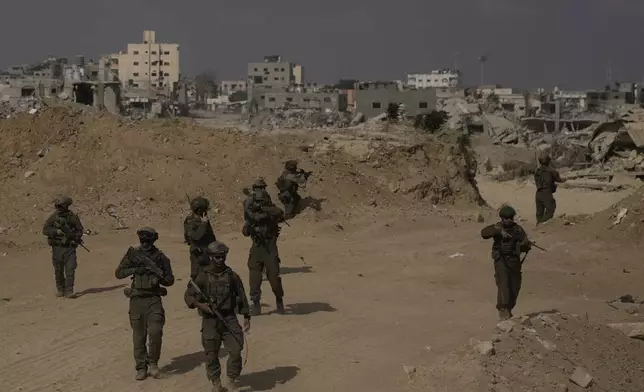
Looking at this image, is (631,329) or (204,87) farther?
(204,87)

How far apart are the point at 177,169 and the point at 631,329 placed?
13.6 m

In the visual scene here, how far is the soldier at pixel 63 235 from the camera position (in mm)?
12031

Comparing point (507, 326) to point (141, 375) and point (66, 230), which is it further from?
point (66, 230)

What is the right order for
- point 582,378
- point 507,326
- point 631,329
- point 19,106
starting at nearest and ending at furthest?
point 582,378 → point 507,326 → point 631,329 → point 19,106

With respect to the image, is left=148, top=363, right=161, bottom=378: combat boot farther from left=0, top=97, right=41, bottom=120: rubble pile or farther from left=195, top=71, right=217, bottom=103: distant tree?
left=195, top=71, right=217, bottom=103: distant tree

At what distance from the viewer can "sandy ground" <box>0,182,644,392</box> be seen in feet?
26.8

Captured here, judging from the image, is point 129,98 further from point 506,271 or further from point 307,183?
point 506,271

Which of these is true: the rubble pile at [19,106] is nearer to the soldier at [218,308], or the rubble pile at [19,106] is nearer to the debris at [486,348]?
the soldier at [218,308]

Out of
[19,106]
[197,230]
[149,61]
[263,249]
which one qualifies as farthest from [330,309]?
[149,61]

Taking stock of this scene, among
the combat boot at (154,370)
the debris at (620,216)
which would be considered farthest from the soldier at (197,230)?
the debris at (620,216)

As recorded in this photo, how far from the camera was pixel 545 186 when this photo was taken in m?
17.2

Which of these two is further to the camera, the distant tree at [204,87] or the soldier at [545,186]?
the distant tree at [204,87]

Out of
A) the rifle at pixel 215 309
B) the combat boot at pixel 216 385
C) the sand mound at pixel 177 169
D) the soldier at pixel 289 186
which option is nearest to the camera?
the rifle at pixel 215 309

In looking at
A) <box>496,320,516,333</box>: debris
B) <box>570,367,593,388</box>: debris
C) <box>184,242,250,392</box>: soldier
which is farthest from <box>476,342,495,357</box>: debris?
<box>184,242,250,392</box>: soldier
